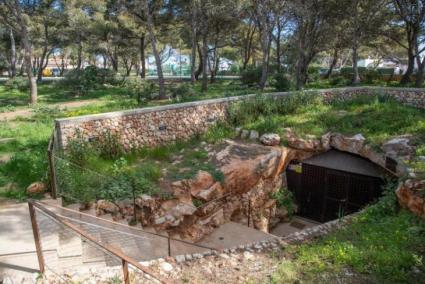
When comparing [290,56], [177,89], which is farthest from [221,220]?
[290,56]

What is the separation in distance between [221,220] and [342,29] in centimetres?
1619

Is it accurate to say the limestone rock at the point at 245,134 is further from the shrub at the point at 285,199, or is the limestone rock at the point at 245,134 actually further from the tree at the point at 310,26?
the tree at the point at 310,26

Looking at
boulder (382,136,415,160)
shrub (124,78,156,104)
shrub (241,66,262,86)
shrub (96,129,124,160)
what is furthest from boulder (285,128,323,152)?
shrub (241,66,262,86)

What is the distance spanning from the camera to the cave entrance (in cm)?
1054

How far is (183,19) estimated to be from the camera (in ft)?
74.8

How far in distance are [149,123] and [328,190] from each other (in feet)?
20.2

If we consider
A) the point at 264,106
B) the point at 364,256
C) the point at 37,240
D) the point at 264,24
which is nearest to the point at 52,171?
the point at 37,240

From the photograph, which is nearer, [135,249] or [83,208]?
[135,249]

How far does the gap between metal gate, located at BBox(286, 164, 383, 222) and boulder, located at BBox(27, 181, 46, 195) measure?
25.6 feet

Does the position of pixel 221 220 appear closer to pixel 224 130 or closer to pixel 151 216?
pixel 151 216

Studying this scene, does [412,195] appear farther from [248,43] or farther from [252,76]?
[248,43]

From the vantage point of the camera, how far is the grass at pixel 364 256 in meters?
4.96

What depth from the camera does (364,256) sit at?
5.41 m

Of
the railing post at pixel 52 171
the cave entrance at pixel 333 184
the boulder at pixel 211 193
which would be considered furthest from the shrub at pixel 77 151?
the cave entrance at pixel 333 184
